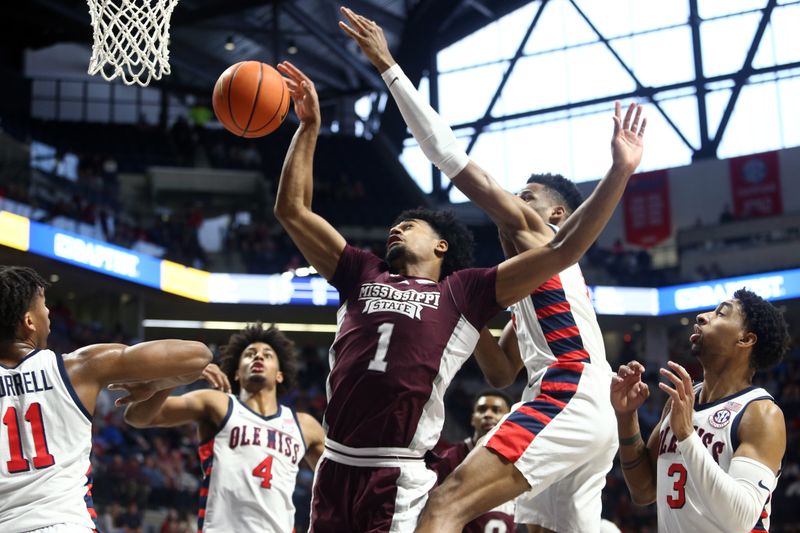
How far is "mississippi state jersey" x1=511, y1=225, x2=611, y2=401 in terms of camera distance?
4297 mm

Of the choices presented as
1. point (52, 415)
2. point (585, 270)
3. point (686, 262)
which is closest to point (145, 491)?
point (52, 415)

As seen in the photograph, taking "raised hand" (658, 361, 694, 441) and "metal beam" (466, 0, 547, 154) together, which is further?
"metal beam" (466, 0, 547, 154)

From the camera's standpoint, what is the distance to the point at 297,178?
171 inches

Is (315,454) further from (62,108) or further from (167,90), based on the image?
(167,90)

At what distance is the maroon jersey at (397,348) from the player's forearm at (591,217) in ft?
1.19

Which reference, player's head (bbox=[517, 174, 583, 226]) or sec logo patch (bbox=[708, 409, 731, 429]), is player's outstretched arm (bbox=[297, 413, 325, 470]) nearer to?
player's head (bbox=[517, 174, 583, 226])

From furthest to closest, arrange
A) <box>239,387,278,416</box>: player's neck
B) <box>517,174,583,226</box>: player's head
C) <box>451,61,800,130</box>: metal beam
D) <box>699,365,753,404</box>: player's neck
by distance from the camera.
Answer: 1. <box>451,61,800,130</box>: metal beam
2. <box>239,387,278,416</box>: player's neck
3. <box>517,174,583,226</box>: player's head
4. <box>699,365,753,404</box>: player's neck

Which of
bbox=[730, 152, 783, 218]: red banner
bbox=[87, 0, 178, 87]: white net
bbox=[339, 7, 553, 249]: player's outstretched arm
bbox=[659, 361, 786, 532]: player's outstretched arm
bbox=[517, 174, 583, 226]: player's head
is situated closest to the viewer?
bbox=[659, 361, 786, 532]: player's outstretched arm

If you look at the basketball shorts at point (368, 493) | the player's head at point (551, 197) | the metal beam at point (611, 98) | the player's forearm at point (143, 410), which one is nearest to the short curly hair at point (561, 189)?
the player's head at point (551, 197)

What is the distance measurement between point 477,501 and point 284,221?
1.44 m

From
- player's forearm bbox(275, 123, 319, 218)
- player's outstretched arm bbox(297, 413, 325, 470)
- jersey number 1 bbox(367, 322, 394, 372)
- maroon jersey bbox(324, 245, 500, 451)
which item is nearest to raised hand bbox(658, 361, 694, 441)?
maroon jersey bbox(324, 245, 500, 451)

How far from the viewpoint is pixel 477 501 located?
3793mm

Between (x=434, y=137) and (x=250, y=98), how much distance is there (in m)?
0.93

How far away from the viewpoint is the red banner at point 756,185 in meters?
24.2
